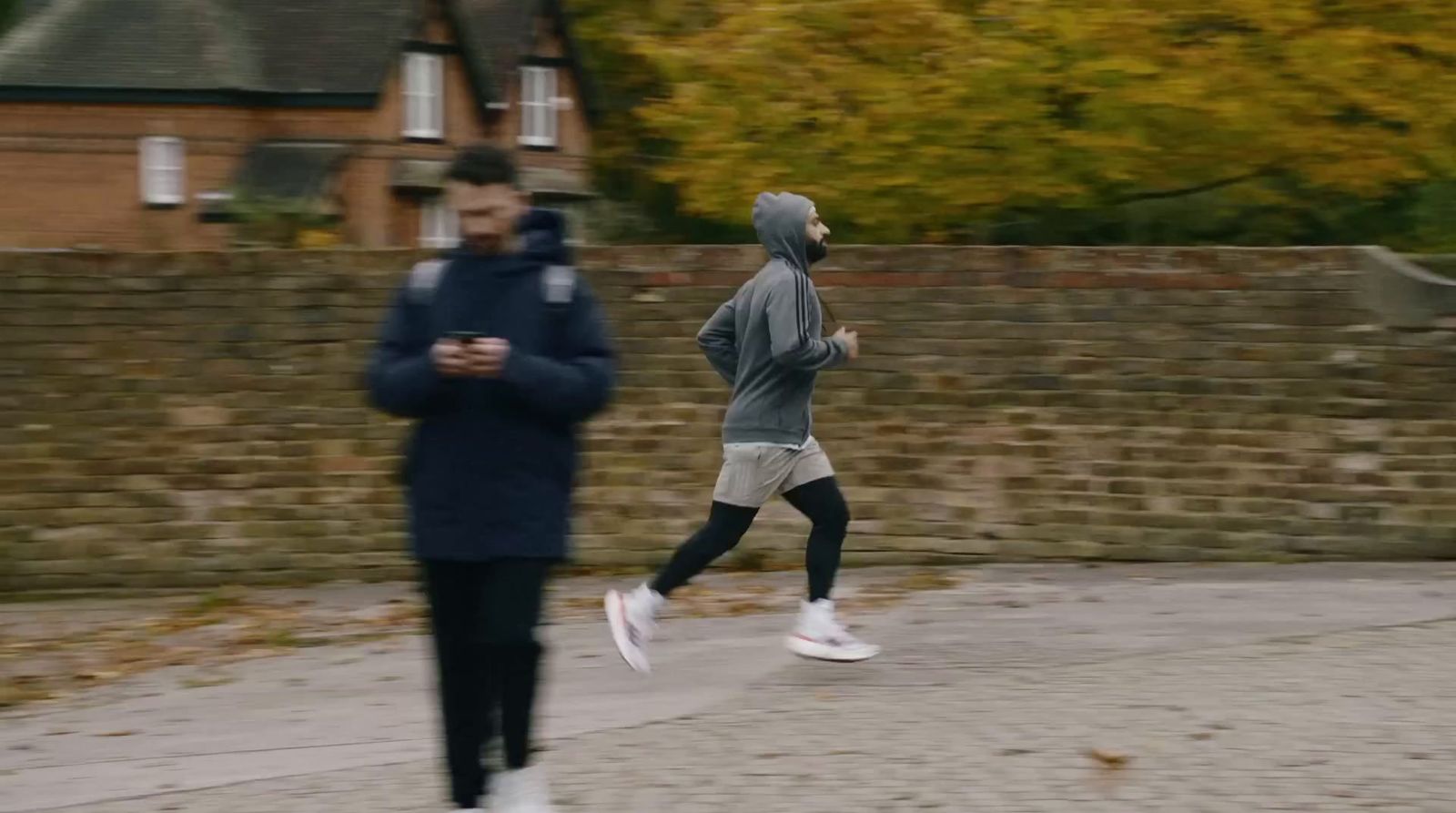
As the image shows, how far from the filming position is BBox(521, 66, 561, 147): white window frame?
3869 centimetres

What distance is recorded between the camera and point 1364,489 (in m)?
9.93

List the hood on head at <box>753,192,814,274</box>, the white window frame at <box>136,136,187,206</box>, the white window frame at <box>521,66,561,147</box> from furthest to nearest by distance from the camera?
the white window frame at <box>521,66,561,147</box>, the white window frame at <box>136,136,187,206</box>, the hood on head at <box>753,192,814,274</box>

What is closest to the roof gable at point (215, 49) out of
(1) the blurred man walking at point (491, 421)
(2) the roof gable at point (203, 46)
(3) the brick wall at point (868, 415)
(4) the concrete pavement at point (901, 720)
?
(2) the roof gable at point (203, 46)

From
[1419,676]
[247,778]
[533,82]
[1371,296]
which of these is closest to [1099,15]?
[1371,296]

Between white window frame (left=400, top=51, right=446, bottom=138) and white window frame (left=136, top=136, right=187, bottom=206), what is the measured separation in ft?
12.6

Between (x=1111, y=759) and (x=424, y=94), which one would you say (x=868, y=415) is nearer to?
(x=1111, y=759)

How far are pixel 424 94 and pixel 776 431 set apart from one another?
29652 mm

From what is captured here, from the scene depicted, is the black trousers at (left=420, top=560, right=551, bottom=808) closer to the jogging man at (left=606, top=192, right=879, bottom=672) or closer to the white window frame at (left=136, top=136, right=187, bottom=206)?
the jogging man at (left=606, top=192, right=879, bottom=672)

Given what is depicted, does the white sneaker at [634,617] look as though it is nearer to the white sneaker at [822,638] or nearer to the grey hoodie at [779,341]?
the white sneaker at [822,638]

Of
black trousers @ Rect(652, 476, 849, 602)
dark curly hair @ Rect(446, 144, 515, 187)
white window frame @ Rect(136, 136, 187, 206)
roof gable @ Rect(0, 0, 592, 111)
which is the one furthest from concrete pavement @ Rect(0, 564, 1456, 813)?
white window frame @ Rect(136, 136, 187, 206)

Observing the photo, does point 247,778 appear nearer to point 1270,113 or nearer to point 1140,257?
point 1140,257

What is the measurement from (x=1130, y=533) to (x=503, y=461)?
5754 millimetres

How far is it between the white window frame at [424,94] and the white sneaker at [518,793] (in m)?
31.1

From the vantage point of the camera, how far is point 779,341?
7160 millimetres
